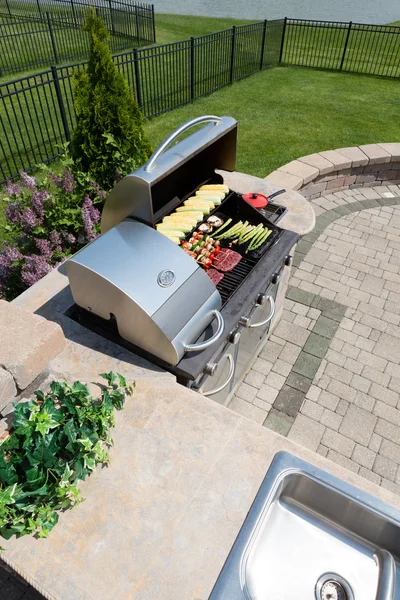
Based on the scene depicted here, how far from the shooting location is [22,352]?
1.94m

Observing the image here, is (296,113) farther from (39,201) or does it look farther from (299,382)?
(299,382)

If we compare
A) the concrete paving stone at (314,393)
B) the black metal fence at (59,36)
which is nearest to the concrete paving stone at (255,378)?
the concrete paving stone at (314,393)

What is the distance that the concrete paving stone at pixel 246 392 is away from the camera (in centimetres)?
371

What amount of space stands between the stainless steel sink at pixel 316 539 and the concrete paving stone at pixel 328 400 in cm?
159

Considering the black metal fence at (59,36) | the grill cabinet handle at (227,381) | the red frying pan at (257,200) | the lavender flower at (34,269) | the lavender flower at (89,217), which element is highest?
the red frying pan at (257,200)

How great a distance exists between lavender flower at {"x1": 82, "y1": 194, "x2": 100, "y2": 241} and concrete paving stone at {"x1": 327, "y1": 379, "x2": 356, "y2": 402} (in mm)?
2784

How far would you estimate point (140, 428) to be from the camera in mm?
2178

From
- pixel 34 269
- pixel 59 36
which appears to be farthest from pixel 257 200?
pixel 59 36

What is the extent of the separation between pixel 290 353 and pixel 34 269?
2.69 m

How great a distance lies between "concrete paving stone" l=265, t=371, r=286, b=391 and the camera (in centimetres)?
381

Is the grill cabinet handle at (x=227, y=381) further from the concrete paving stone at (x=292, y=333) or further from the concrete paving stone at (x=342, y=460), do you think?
the concrete paving stone at (x=292, y=333)

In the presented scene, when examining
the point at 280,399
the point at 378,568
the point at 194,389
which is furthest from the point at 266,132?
the point at 378,568

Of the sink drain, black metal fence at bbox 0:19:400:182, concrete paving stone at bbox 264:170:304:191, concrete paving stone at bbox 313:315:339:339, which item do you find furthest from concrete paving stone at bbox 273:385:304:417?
black metal fence at bbox 0:19:400:182

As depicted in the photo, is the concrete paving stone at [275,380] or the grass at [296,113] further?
the grass at [296,113]
